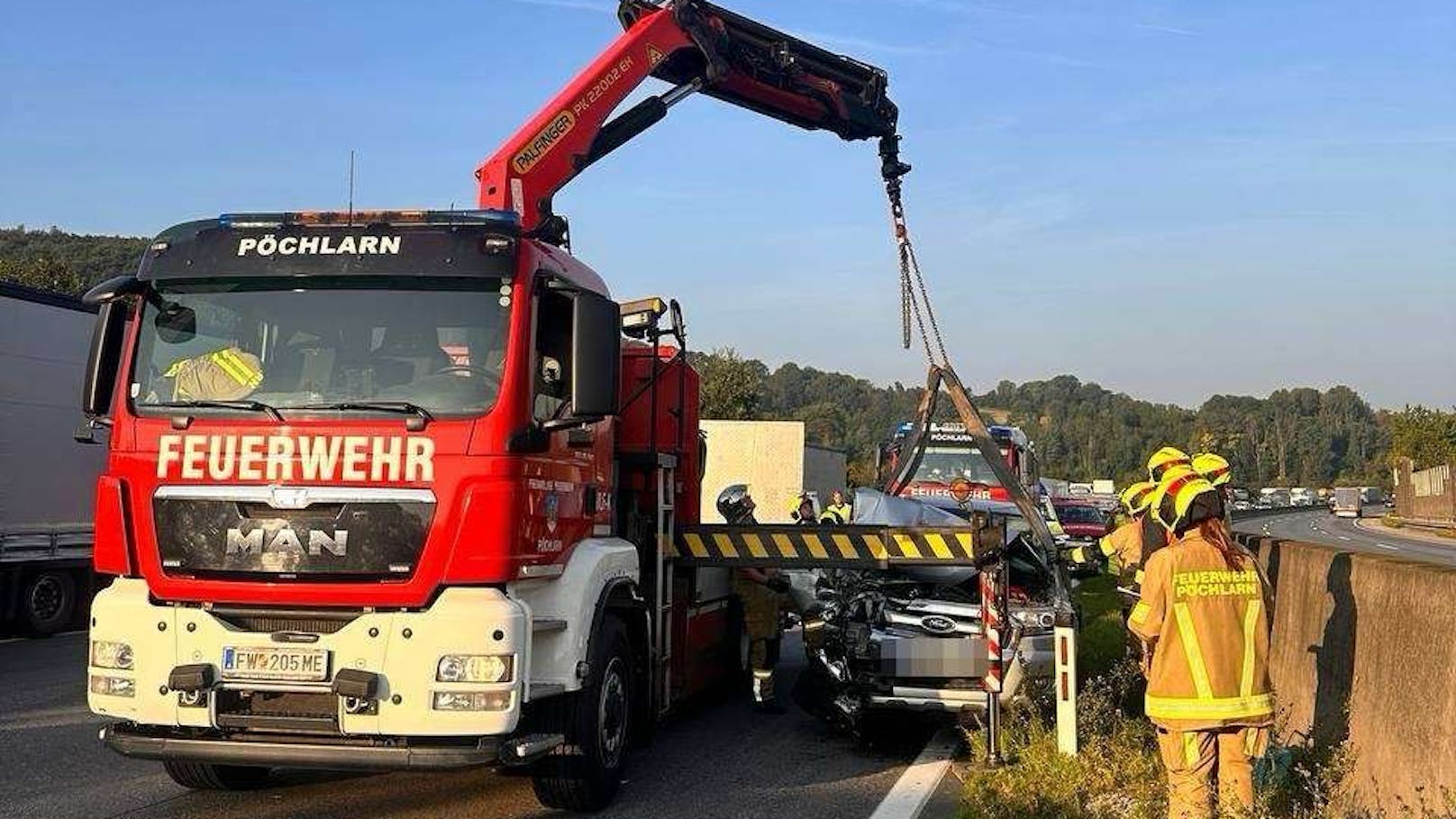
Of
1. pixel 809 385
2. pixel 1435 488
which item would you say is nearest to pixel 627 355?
pixel 1435 488

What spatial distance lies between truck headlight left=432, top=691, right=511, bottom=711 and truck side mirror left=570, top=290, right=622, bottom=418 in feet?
4.45

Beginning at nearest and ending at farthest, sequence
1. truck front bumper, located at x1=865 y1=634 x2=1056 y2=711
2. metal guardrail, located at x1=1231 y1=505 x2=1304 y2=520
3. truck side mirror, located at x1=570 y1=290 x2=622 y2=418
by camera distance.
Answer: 1. truck side mirror, located at x1=570 y1=290 x2=622 y2=418
2. truck front bumper, located at x1=865 y1=634 x2=1056 y2=711
3. metal guardrail, located at x1=1231 y1=505 x2=1304 y2=520

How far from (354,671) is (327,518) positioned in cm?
69

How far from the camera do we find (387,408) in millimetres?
5738

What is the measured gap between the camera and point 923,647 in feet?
25.7

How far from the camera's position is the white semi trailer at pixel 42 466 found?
1309 cm

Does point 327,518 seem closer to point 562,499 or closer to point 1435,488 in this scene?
point 562,499

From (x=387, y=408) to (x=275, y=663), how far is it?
123cm

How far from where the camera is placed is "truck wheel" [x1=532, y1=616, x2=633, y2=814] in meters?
6.21

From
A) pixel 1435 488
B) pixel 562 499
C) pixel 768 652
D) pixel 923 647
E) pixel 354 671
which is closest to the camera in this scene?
pixel 354 671

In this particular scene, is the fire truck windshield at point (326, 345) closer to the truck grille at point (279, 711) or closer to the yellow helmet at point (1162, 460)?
the truck grille at point (279, 711)

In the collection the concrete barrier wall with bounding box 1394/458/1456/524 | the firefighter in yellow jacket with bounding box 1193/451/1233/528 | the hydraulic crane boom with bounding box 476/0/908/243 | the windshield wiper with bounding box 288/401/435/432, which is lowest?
the concrete barrier wall with bounding box 1394/458/1456/524

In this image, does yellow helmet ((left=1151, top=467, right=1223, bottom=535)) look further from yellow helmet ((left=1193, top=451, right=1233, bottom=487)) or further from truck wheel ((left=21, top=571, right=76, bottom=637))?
truck wheel ((left=21, top=571, right=76, bottom=637))

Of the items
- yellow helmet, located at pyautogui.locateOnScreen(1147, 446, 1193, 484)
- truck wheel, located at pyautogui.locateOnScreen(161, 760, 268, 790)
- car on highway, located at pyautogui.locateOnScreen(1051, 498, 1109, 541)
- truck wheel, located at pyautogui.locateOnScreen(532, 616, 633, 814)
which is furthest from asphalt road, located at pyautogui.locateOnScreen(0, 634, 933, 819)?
car on highway, located at pyautogui.locateOnScreen(1051, 498, 1109, 541)
